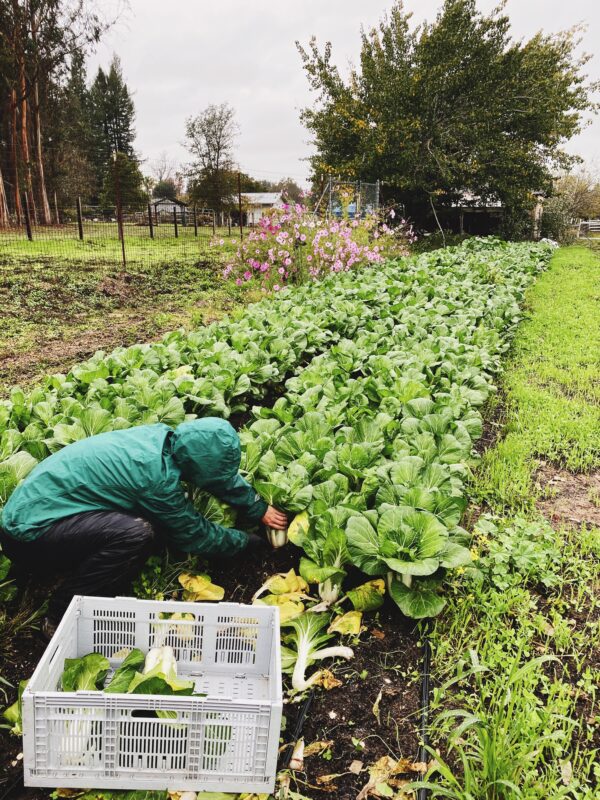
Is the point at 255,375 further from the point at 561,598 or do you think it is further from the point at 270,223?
the point at 270,223

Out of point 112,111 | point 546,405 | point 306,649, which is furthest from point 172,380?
point 112,111

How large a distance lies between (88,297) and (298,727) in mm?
10086

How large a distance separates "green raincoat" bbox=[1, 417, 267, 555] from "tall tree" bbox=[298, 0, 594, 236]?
20.8 m

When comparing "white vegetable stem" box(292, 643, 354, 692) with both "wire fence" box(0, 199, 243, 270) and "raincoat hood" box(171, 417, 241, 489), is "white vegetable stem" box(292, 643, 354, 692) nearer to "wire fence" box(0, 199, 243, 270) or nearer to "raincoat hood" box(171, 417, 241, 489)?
"raincoat hood" box(171, 417, 241, 489)

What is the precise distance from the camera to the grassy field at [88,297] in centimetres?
735

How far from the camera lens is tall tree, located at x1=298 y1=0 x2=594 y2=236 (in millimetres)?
21219

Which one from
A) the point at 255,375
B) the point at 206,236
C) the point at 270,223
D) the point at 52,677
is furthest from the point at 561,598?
the point at 206,236

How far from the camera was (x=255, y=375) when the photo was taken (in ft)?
15.2

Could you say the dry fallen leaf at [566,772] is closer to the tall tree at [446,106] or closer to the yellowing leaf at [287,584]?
the yellowing leaf at [287,584]

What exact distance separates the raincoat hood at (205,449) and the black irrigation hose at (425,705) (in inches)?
45.7

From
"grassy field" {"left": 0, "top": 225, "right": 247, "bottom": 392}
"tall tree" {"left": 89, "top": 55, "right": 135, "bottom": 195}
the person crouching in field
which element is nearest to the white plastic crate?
the person crouching in field

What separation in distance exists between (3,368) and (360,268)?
7427 mm

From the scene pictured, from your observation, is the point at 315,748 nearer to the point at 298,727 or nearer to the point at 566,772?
the point at 298,727

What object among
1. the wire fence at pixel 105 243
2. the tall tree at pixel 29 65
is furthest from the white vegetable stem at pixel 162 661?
the tall tree at pixel 29 65
